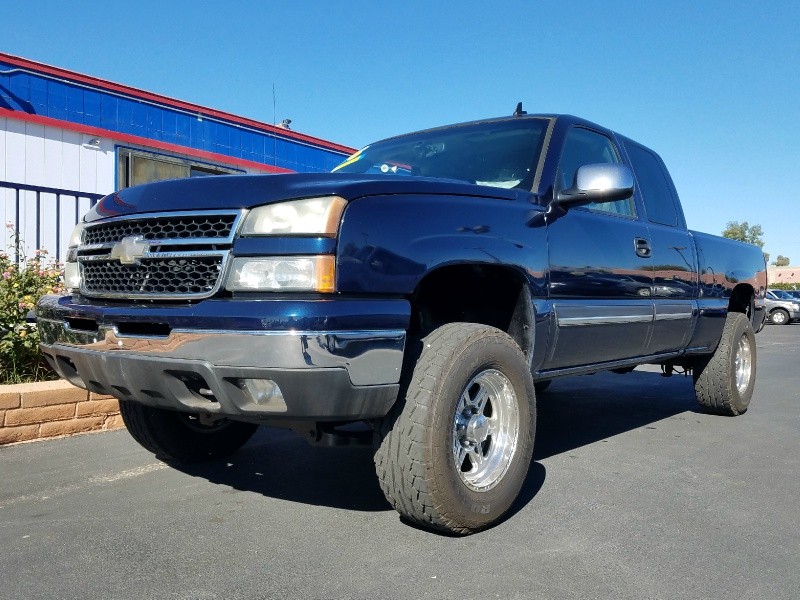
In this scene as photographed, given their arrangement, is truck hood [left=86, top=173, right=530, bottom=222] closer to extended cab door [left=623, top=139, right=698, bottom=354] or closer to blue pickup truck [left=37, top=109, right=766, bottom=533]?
blue pickup truck [left=37, top=109, right=766, bottom=533]

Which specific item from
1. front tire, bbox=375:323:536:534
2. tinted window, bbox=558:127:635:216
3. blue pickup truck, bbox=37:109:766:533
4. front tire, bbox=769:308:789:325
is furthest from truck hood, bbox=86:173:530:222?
front tire, bbox=769:308:789:325

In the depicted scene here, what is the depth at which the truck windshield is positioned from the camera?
3.85 metres

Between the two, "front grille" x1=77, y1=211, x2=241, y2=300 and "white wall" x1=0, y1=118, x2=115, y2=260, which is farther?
"white wall" x1=0, y1=118, x2=115, y2=260

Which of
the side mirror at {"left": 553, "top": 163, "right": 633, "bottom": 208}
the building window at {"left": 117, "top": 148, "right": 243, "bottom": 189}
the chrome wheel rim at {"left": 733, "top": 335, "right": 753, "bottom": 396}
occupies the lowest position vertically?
the chrome wheel rim at {"left": 733, "top": 335, "right": 753, "bottom": 396}

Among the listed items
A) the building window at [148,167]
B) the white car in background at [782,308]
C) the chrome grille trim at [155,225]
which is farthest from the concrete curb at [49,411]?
the white car in background at [782,308]

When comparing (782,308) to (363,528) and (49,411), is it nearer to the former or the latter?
(49,411)

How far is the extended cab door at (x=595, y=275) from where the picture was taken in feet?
11.9

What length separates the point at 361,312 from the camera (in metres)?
2.55

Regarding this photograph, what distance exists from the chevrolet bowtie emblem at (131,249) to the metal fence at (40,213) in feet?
17.7

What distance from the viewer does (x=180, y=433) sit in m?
3.92

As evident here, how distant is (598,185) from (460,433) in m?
1.43

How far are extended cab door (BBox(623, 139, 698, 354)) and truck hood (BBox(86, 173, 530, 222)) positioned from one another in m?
2.00

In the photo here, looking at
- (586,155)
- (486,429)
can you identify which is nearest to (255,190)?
(486,429)

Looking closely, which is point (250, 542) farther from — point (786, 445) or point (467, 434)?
point (786, 445)
